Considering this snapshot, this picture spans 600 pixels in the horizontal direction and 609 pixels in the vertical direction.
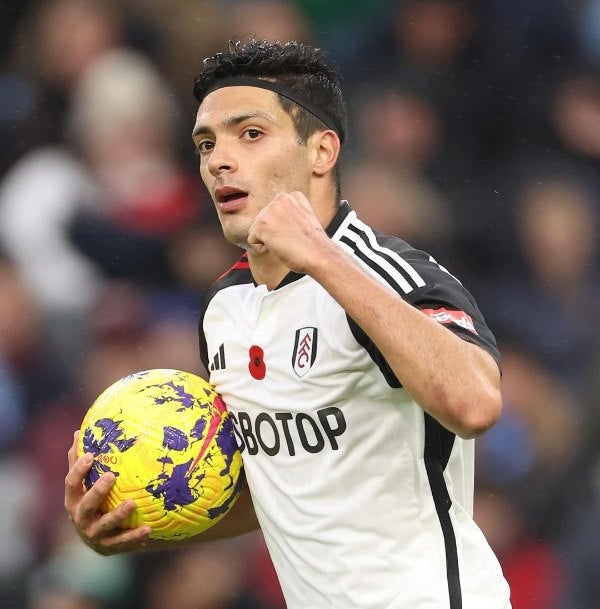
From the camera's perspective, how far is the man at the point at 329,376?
219 centimetres

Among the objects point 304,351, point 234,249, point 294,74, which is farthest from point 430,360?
point 234,249

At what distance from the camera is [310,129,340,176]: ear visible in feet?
9.51

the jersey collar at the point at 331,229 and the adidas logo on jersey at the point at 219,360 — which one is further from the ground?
the jersey collar at the point at 331,229

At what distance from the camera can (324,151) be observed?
2930 mm

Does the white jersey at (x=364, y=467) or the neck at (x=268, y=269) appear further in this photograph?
the neck at (x=268, y=269)

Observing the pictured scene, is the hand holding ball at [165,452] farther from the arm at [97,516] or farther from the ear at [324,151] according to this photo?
the ear at [324,151]

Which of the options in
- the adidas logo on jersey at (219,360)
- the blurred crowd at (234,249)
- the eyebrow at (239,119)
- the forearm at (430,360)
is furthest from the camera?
the blurred crowd at (234,249)

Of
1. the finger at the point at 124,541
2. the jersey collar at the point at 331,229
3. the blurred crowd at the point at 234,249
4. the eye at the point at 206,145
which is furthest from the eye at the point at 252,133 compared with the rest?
the blurred crowd at the point at 234,249

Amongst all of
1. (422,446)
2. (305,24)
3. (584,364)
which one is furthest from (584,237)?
(422,446)

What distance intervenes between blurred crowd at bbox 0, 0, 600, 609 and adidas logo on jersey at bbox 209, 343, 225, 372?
1.60 m

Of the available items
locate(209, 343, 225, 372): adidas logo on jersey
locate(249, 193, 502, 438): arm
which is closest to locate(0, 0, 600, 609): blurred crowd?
locate(209, 343, 225, 372): adidas logo on jersey

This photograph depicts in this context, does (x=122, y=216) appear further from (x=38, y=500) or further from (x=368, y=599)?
(x=368, y=599)

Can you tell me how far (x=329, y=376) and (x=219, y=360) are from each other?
49 centimetres

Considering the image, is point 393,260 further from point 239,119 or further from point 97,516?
point 97,516
